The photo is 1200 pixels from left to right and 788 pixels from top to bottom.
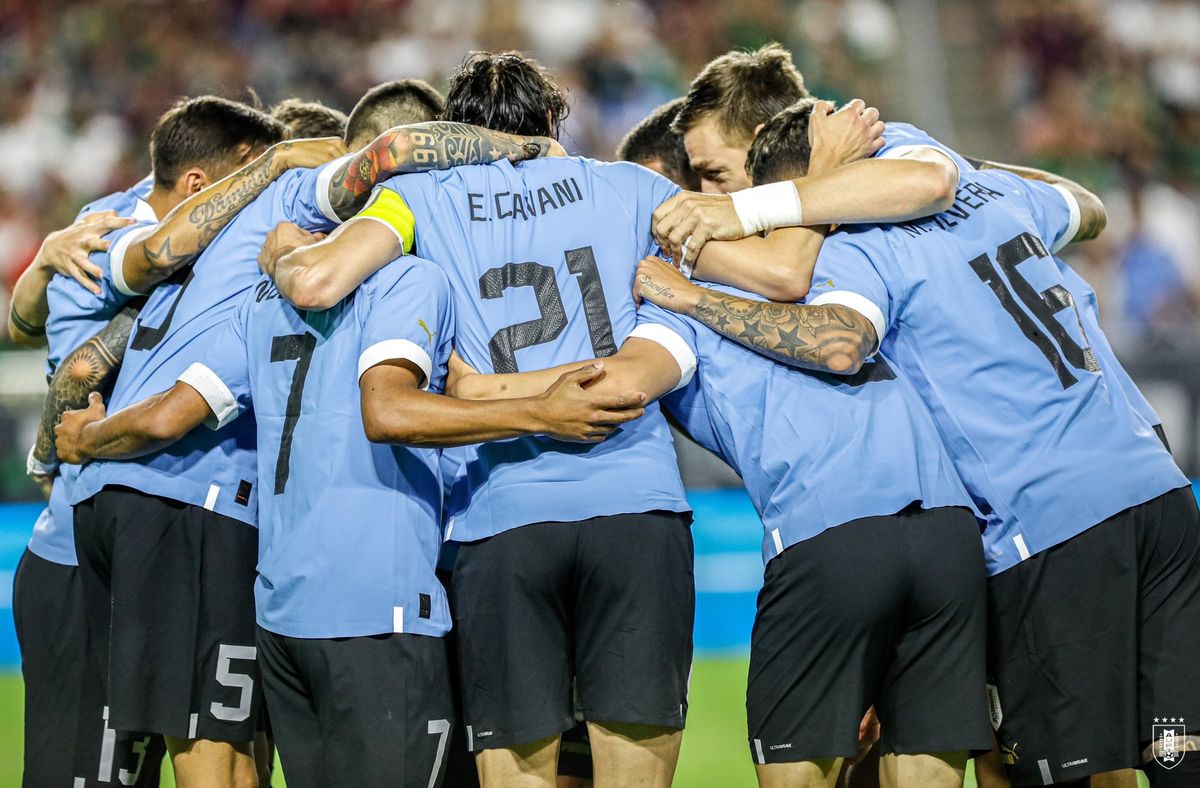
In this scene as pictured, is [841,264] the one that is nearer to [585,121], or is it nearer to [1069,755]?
[1069,755]

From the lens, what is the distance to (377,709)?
3.84 meters

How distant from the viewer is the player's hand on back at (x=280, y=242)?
4223 millimetres

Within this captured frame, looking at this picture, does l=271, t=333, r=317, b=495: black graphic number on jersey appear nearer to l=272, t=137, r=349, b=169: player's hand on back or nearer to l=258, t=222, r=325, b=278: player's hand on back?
l=258, t=222, r=325, b=278: player's hand on back

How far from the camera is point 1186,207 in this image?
1530cm

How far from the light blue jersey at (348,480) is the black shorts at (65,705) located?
→ 1258 millimetres

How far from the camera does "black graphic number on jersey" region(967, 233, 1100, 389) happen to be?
13.7 ft

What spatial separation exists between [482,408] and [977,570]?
1.63 m

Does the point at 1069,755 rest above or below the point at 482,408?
below

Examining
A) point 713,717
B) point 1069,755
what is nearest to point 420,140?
point 1069,755

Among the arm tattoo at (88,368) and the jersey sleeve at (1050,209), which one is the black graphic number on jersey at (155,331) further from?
the jersey sleeve at (1050,209)

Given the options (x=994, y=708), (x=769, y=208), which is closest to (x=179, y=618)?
(x=769, y=208)

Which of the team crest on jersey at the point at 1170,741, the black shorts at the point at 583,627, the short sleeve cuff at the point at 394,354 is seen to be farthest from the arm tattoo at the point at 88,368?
the team crest on jersey at the point at 1170,741

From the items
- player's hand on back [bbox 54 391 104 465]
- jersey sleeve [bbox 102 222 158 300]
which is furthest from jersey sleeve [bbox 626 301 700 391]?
Result: player's hand on back [bbox 54 391 104 465]

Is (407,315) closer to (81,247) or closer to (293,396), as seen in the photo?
(293,396)
